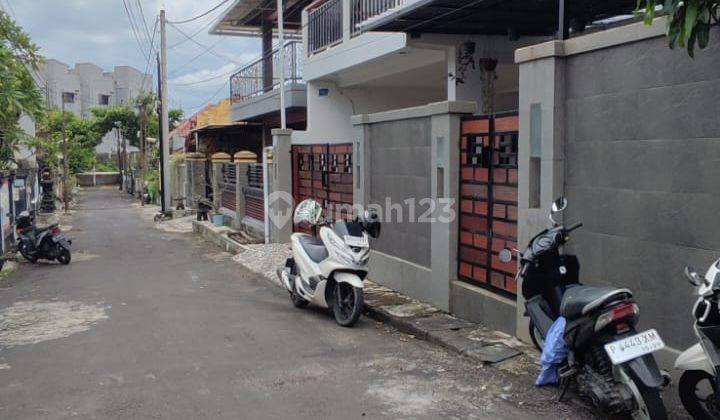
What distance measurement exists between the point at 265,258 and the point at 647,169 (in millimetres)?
8562

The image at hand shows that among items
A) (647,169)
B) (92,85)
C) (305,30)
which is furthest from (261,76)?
(92,85)

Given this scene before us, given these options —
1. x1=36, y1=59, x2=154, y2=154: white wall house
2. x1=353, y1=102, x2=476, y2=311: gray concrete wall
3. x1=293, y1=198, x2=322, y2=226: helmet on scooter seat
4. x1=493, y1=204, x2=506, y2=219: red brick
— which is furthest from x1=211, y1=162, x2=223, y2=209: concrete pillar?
x1=36, y1=59, x2=154, y2=154: white wall house

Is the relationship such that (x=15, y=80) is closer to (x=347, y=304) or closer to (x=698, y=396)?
(x=347, y=304)

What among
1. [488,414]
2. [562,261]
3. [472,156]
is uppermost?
[472,156]

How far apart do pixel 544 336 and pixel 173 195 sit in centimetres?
2765

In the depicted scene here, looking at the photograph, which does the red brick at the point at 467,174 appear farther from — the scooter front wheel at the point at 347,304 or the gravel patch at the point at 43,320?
the gravel patch at the point at 43,320

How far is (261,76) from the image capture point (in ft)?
65.4

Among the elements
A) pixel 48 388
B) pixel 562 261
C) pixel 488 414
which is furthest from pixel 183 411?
pixel 562 261

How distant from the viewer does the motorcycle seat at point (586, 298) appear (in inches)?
154

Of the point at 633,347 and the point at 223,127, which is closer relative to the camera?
the point at 633,347

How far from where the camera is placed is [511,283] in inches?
248

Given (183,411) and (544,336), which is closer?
(183,411)

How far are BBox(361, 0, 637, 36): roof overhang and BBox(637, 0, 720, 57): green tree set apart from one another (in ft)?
13.2

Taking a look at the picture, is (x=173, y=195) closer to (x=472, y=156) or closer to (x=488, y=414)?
(x=472, y=156)
